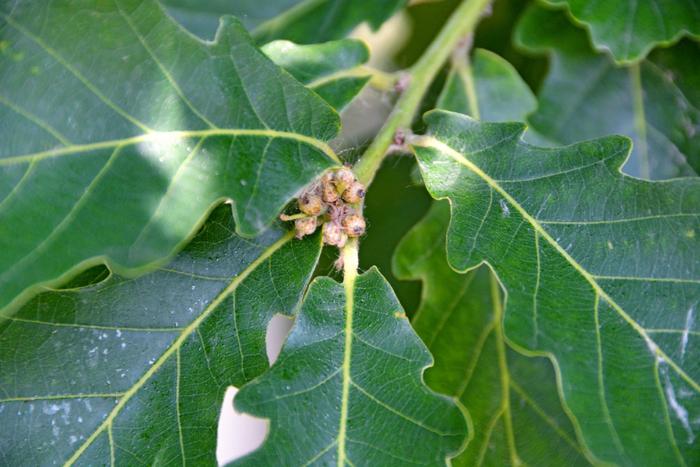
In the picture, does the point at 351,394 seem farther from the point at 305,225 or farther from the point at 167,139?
the point at 167,139

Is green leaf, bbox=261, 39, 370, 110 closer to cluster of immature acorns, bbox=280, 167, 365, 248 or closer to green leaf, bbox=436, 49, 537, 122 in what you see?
cluster of immature acorns, bbox=280, 167, 365, 248

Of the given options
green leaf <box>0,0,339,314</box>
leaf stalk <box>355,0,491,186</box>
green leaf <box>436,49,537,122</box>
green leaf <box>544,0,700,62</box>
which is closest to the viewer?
green leaf <box>0,0,339,314</box>

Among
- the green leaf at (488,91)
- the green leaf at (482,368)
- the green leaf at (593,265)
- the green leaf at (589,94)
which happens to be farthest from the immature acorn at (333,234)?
the green leaf at (589,94)

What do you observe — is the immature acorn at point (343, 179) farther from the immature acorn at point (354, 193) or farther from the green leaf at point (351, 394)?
the green leaf at point (351, 394)

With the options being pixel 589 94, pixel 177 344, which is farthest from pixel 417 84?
pixel 177 344

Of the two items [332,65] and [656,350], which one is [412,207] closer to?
[332,65]

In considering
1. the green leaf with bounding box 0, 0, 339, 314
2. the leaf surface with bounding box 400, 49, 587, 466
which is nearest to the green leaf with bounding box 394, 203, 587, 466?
the leaf surface with bounding box 400, 49, 587, 466
